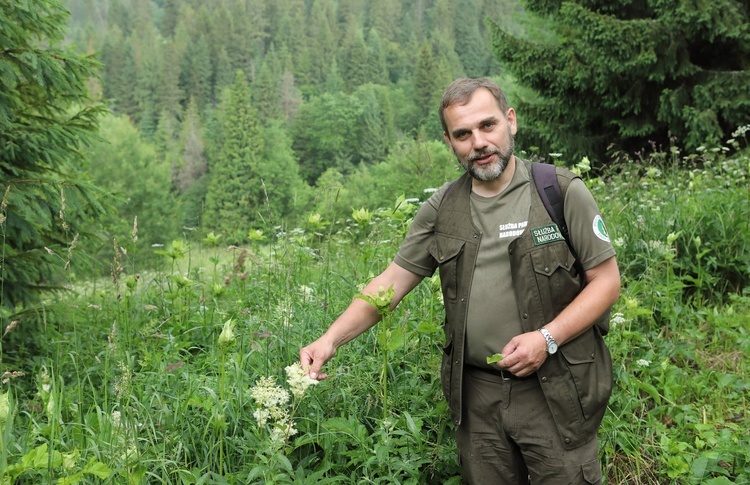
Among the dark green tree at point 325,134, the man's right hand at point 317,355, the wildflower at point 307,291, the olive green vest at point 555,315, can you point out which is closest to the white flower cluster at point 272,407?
the man's right hand at point 317,355

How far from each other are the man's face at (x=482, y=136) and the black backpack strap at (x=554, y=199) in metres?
0.15

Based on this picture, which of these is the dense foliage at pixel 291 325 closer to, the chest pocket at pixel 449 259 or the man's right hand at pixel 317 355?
the man's right hand at pixel 317 355

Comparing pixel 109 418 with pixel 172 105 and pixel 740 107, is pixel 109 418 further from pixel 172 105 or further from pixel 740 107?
pixel 172 105

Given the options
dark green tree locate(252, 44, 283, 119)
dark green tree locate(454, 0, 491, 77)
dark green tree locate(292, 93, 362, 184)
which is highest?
dark green tree locate(454, 0, 491, 77)

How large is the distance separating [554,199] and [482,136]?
1.18ft

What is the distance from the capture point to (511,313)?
242 centimetres

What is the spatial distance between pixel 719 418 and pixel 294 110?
348 feet

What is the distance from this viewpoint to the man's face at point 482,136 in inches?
97.5

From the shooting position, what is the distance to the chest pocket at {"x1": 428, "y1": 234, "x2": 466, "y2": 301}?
99.6 inches

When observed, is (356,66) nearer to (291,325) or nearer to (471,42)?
(471,42)

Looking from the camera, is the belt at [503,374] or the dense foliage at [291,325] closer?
the belt at [503,374]

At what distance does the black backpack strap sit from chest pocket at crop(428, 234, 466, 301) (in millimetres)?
344

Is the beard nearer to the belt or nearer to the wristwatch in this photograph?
the wristwatch

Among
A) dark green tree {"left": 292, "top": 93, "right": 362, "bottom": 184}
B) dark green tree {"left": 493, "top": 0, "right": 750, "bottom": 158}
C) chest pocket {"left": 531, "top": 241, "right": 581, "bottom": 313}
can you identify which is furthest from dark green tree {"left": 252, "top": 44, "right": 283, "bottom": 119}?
chest pocket {"left": 531, "top": 241, "right": 581, "bottom": 313}
